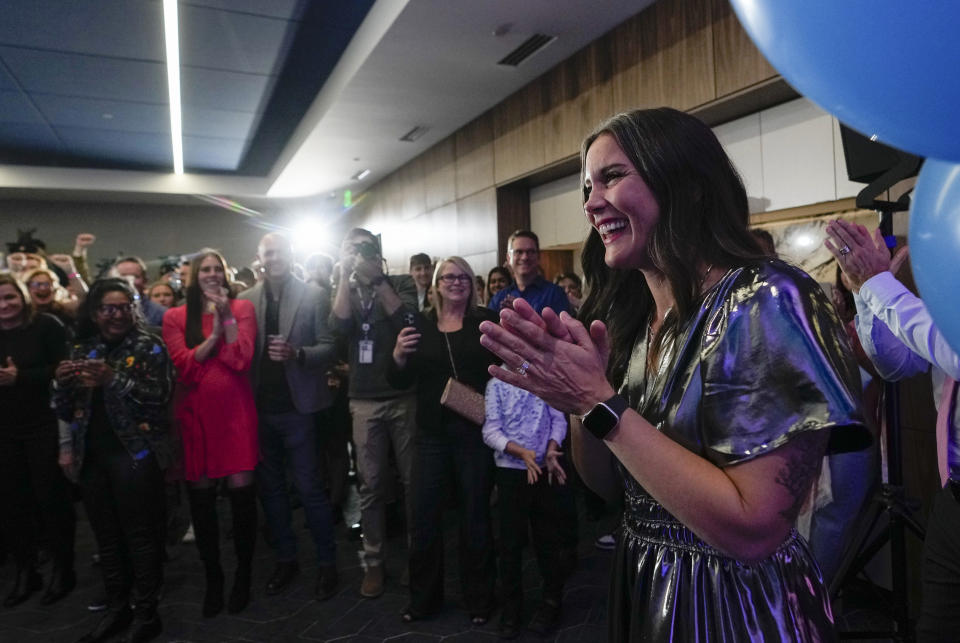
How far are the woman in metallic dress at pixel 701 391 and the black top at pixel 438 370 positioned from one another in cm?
164

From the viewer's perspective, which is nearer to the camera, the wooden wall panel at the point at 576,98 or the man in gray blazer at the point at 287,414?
the man in gray blazer at the point at 287,414

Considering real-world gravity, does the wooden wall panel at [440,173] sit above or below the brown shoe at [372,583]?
above

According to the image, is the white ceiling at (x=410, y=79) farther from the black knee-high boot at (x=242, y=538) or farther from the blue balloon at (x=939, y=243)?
the blue balloon at (x=939, y=243)

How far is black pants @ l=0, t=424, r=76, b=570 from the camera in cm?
302

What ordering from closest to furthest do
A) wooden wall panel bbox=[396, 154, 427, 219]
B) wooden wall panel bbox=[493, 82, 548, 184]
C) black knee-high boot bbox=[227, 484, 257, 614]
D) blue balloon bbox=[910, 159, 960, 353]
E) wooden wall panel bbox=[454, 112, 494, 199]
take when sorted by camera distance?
blue balloon bbox=[910, 159, 960, 353] < black knee-high boot bbox=[227, 484, 257, 614] < wooden wall panel bbox=[493, 82, 548, 184] < wooden wall panel bbox=[454, 112, 494, 199] < wooden wall panel bbox=[396, 154, 427, 219]

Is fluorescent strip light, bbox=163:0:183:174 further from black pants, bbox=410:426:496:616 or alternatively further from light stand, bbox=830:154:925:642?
light stand, bbox=830:154:925:642

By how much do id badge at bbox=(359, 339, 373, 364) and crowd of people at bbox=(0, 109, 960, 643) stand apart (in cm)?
1

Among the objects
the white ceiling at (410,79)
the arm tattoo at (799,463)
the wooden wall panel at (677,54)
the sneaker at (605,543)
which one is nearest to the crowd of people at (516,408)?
the arm tattoo at (799,463)

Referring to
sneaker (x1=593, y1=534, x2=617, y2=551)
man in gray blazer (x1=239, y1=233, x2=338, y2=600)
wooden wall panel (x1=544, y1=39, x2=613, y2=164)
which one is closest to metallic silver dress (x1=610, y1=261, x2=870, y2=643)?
man in gray blazer (x1=239, y1=233, x2=338, y2=600)

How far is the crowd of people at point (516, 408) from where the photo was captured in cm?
81

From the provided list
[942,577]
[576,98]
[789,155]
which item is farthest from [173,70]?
[942,577]

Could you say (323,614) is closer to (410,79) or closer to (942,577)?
(942,577)

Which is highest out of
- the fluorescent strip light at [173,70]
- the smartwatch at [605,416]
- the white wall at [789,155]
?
the fluorescent strip light at [173,70]

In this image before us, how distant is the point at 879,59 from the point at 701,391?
1.48 ft
